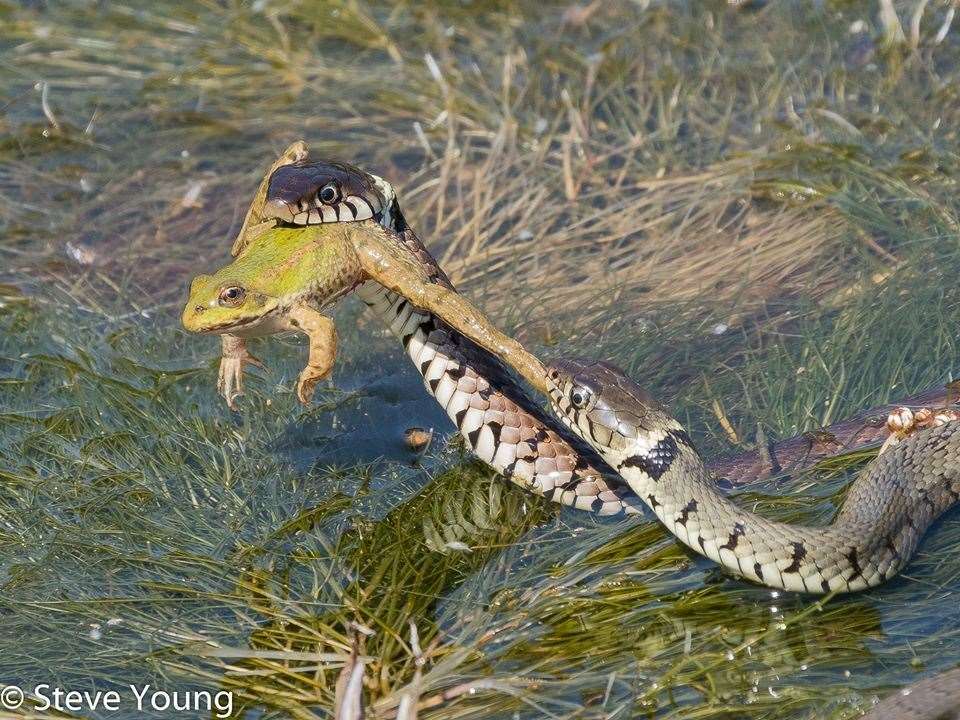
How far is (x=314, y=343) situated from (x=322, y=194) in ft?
2.10

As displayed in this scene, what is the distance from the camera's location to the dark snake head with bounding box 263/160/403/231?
16.4ft

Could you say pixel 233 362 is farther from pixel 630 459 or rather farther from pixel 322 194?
pixel 630 459

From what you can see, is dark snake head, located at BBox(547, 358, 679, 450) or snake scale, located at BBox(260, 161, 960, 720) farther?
dark snake head, located at BBox(547, 358, 679, 450)

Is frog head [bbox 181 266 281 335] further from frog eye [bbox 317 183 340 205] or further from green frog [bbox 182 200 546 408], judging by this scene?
frog eye [bbox 317 183 340 205]

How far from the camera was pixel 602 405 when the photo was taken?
5551mm

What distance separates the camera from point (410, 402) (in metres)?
6.52

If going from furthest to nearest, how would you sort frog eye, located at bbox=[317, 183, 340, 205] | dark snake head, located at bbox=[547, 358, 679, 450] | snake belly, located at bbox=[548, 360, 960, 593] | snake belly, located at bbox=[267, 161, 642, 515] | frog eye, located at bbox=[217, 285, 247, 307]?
1. snake belly, located at bbox=[267, 161, 642, 515]
2. dark snake head, located at bbox=[547, 358, 679, 450]
3. frog eye, located at bbox=[317, 183, 340, 205]
4. snake belly, located at bbox=[548, 360, 960, 593]
5. frog eye, located at bbox=[217, 285, 247, 307]

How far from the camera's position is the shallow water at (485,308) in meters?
4.85

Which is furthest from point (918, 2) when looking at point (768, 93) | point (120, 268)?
point (120, 268)

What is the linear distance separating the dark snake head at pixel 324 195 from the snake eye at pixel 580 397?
3.48 feet

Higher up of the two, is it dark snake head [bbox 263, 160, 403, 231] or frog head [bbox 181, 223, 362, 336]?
dark snake head [bbox 263, 160, 403, 231]

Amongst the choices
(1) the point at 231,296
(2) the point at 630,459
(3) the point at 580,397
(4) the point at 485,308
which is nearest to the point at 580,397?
(3) the point at 580,397

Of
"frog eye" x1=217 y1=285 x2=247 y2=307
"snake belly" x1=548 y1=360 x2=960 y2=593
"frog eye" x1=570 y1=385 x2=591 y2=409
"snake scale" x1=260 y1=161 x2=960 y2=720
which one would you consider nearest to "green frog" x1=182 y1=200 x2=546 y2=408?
"frog eye" x1=217 y1=285 x2=247 y2=307

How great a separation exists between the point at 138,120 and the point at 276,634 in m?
5.37
